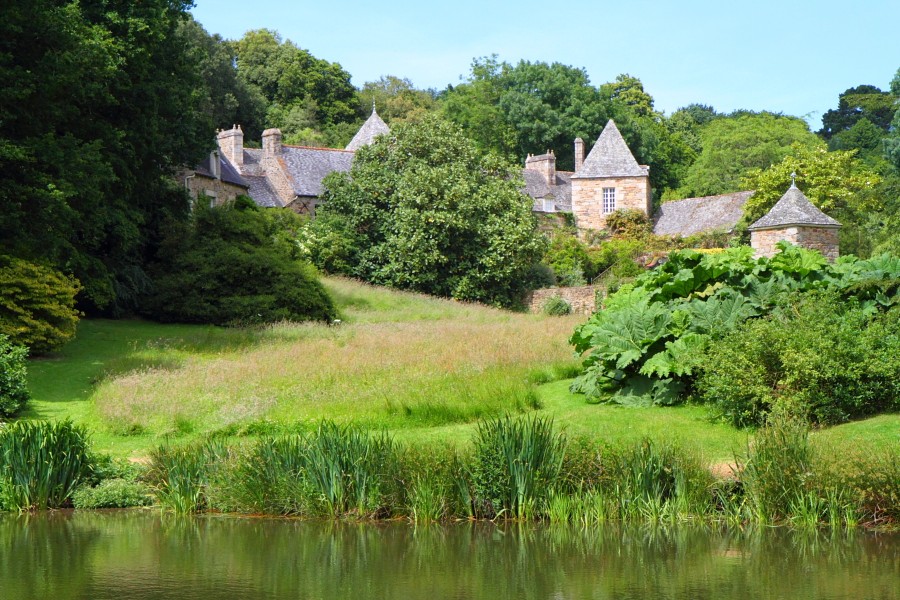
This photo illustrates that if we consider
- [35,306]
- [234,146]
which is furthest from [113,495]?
[234,146]

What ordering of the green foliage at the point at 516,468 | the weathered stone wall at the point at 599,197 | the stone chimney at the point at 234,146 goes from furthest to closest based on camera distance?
the weathered stone wall at the point at 599,197 → the stone chimney at the point at 234,146 → the green foliage at the point at 516,468

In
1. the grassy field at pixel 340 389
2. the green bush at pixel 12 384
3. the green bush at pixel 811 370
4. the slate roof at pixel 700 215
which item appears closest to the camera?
the green bush at pixel 811 370

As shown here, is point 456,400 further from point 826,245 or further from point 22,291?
point 826,245

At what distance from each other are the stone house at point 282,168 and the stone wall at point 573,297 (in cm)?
1643

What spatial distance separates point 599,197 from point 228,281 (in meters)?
32.0

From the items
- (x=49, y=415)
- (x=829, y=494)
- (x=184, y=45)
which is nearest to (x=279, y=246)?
(x=184, y=45)

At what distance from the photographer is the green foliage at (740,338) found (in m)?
13.3

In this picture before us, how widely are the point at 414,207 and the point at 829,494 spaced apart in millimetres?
27607

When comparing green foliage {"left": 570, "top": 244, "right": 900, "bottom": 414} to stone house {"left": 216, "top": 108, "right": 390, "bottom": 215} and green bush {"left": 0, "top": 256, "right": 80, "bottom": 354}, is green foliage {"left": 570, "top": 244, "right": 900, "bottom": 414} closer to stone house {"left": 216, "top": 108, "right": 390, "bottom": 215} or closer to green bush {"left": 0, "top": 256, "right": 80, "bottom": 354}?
green bush {"left": 0, "top": 256, "right": 80, "bottom": 354}

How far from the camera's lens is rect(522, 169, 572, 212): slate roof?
58438 mm

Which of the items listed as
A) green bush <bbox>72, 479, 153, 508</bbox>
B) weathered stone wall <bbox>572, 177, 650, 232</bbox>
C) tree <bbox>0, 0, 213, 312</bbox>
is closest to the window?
weathered stone wall <bbox>572, 177, 650, 232</bbox>

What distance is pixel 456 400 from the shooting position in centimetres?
1565

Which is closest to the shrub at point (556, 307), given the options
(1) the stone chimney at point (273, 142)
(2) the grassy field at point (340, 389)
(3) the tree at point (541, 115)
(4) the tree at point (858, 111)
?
(2) the grassy field at point (340, 389)

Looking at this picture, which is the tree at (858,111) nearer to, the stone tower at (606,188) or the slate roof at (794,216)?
the stone tower at (606,188)
